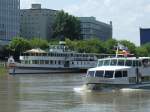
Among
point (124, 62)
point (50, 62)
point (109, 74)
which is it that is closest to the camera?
point (109, 74)

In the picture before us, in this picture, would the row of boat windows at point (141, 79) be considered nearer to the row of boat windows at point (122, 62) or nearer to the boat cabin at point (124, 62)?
the boat cabin at point (124, 62)

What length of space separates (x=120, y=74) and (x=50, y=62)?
292ft

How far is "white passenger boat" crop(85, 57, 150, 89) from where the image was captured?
61281mm

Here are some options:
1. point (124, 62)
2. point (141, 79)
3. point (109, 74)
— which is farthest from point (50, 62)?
point (109, 74)

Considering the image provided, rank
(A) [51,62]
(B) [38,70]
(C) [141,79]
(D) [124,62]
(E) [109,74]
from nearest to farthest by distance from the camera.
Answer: (E) [109,74]
(D) [124,62]
(C) [141,79]
(B) [38,70]
(A) [51,62]

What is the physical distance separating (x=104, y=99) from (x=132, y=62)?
13.4 m

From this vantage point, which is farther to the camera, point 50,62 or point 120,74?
point 50,62

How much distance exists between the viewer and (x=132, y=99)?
50781 mm

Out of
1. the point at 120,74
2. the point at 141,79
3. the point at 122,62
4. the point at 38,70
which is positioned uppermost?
the point at 122,62

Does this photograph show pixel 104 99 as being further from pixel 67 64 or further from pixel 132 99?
pixel 67 64

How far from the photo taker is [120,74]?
61.6 metres

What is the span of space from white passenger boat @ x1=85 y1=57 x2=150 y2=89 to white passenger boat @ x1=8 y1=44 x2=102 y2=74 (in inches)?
3011

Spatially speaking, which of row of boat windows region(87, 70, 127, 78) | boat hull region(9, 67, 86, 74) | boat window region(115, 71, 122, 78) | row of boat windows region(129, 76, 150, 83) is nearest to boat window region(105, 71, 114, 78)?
row of boat windows region(87, 70, 127, 78)

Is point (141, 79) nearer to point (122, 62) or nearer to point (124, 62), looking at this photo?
point (124, 62)
